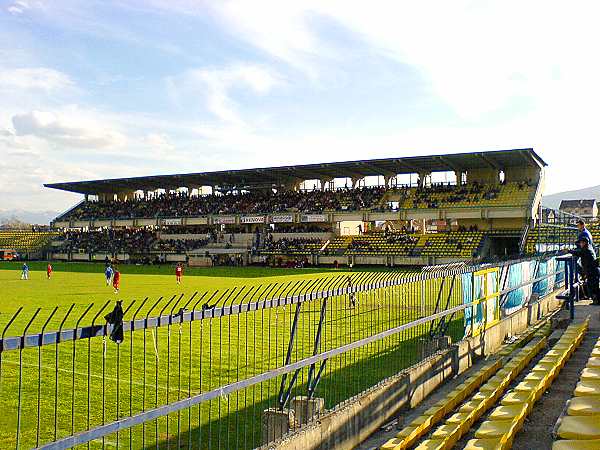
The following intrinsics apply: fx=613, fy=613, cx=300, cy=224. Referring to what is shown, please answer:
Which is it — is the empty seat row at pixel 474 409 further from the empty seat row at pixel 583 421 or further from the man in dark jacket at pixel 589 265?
the man in dark jacket at pixel 589 265

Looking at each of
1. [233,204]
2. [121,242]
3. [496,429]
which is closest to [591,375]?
[496,429]

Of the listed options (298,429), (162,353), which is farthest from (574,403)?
(162,353)

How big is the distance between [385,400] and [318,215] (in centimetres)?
5478

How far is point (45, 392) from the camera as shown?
1023cm

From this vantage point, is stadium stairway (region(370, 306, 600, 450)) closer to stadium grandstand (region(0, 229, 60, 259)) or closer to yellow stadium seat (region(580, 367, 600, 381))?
yellow stadium seat (region(580, 367, 600, 381))

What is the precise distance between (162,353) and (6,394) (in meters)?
3.76

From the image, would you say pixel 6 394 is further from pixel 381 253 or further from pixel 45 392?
pixel 381 253

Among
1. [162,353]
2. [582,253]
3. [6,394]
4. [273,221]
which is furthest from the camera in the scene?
[273,221]

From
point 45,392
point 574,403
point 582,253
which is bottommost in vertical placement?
point 45,392

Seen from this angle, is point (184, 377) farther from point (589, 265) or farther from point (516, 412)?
point (589, 265)

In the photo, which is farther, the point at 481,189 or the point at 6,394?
the point at 481,189

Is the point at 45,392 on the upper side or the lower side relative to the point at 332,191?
lower

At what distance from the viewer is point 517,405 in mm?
7648

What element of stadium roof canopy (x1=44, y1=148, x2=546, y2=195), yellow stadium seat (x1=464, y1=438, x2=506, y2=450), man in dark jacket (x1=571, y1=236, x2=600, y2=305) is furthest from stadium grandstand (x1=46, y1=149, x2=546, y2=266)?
yellow stadium seat (x1=464, y1=438, x2=506, y2=450)
